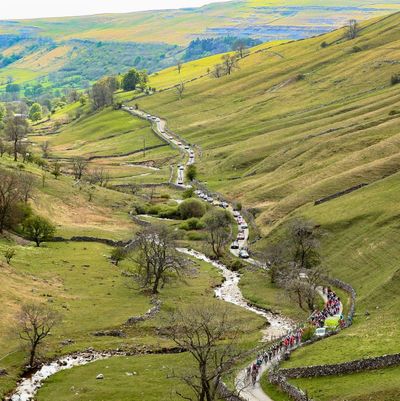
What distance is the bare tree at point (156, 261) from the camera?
104625mm

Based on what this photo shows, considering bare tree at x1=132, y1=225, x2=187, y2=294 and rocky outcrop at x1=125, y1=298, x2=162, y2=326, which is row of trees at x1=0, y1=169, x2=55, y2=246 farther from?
rocky outcrop at x1=125, y1=298, x2=162, y2=326

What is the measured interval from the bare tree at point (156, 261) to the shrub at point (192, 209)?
34.2m

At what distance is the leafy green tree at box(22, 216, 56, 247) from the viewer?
12175 cm

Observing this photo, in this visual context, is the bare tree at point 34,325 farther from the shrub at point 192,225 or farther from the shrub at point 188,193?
the shrub at point 188,193

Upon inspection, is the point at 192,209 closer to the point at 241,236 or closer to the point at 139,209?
the point at 139,209

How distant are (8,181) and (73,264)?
29322 millimetres

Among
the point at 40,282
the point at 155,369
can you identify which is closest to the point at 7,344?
the point at 155,369

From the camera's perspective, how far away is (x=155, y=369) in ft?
241

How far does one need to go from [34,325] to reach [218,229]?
6404 cm

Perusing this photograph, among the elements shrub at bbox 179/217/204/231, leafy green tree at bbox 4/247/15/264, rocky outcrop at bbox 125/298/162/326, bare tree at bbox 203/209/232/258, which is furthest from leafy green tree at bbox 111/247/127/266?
shrub at bbox 179/217/204/231

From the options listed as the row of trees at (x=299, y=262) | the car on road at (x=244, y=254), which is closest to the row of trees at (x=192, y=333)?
the row of trees at (x=299, y=262)

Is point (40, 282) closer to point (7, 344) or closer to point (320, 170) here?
point (7, 344)

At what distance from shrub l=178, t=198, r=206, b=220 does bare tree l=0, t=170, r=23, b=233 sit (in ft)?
121

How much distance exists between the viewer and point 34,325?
72.8m
